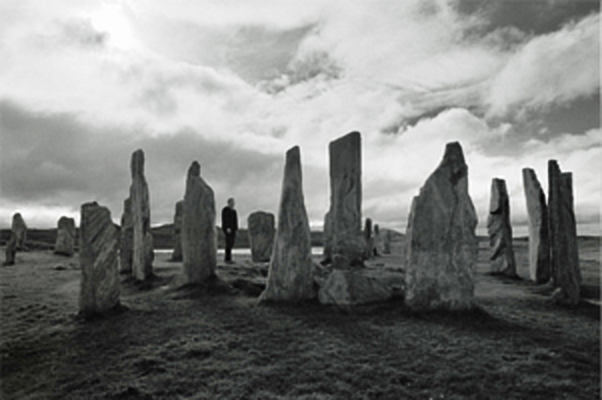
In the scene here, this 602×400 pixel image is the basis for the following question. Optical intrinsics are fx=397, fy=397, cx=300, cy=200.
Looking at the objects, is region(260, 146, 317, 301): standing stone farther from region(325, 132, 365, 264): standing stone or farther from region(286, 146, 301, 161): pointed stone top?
region(325, 132, 365, 264): standing stone

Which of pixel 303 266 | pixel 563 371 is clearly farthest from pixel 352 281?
pixel 563 371

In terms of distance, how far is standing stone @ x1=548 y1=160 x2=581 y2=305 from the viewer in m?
7.67

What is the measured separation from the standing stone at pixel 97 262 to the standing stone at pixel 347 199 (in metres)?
7.76

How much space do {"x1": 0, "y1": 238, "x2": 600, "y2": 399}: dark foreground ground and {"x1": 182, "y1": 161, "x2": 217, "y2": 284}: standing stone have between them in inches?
57.6

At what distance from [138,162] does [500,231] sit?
11.4 m

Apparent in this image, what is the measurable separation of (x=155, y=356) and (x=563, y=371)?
461 centimetres

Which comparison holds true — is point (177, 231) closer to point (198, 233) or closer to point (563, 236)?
point (198, 233)

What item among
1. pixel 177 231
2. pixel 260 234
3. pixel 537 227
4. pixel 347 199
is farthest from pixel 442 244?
pixel 177 231

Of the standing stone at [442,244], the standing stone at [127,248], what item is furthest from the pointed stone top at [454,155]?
the standing stone at [127,248]

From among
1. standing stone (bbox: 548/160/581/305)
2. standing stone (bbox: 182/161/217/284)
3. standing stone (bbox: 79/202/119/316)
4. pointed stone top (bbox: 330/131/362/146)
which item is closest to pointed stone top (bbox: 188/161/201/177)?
standing stone (bbox: 182/161/217/284)

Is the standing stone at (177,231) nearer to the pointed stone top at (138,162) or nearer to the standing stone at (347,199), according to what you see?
the pointed stone top at (138,162)

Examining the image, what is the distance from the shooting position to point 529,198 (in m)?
11.8

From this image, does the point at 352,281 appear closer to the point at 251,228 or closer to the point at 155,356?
the point at 155,356

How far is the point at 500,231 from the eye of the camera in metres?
12.8
